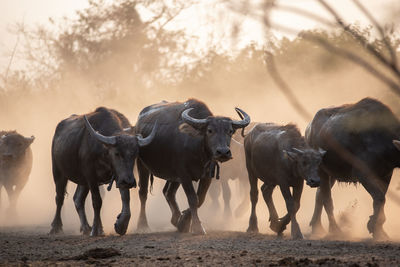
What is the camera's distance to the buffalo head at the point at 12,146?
66.3 ft

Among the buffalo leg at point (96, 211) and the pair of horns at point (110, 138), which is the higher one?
the pair of horns at point (110, 138)

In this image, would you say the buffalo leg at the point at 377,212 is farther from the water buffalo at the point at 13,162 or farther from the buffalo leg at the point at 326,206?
the water buffalo at the point at 13,162

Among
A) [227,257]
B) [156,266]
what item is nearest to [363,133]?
[227,257]

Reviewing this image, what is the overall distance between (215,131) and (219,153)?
17.6 inches

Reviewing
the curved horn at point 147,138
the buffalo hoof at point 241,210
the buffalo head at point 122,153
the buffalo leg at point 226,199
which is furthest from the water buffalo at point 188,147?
the buffalo hoof at point 241,210

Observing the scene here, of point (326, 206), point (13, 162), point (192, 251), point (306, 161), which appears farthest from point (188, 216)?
point (13, 162)

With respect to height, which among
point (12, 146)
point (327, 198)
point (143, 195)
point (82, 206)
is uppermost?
point (12, 146)

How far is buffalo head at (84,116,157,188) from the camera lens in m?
11.7

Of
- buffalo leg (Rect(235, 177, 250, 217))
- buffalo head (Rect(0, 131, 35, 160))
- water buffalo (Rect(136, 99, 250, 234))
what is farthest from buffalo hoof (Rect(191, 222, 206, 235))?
buffalo head (Rect(0, 131, 35, 160))

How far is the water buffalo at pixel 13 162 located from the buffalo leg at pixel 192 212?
343 inches

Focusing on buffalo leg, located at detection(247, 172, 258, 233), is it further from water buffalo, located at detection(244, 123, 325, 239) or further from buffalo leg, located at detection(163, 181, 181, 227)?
buffalo leg, located at detection(163, 181, 181, 227)

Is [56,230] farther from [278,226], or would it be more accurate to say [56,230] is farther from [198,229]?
[278,226]

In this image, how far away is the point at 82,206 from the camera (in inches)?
540

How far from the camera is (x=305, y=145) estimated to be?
12.1m
